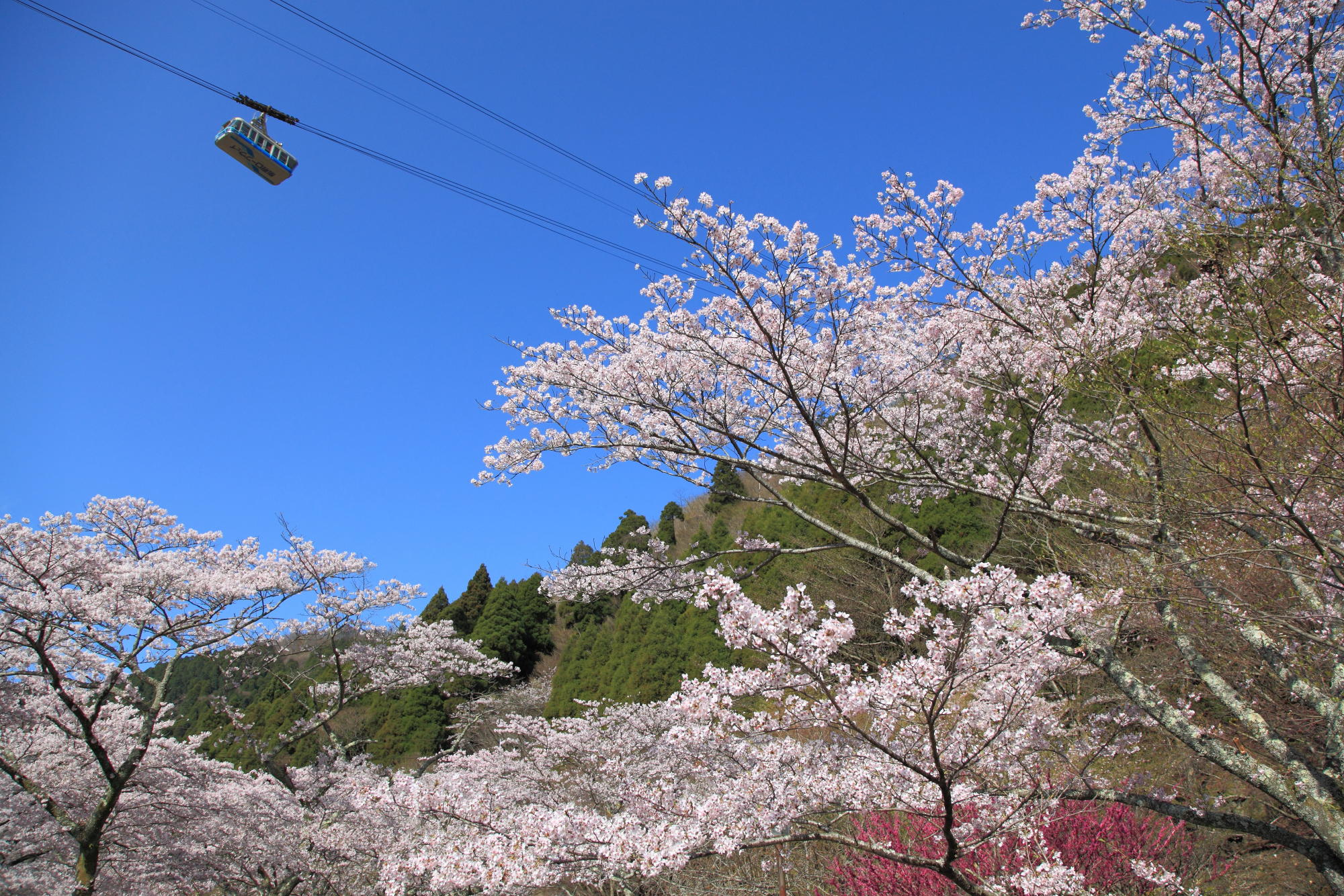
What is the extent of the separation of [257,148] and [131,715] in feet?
26.5

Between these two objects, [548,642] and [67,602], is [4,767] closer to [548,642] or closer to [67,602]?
[67,602]

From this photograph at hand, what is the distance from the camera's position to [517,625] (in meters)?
24.5

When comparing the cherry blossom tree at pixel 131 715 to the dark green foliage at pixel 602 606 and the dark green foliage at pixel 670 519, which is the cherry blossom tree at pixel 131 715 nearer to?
the dark green foliage at pixel 602 606

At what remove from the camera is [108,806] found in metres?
6.14

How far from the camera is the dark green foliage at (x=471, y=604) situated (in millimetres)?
27203

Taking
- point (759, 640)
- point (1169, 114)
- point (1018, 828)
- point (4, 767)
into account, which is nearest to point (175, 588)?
point (4, 767)

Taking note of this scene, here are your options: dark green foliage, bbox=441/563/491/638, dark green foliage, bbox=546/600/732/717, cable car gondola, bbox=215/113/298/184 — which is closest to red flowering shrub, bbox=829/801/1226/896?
cable car gondola, bbox=215/113/298/184

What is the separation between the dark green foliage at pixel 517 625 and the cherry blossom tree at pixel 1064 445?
65.4ft

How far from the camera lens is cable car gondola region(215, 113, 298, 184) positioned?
5.09 meters

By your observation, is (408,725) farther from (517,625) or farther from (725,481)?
(725,481)

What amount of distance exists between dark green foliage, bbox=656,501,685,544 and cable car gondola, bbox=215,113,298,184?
19.6 meters

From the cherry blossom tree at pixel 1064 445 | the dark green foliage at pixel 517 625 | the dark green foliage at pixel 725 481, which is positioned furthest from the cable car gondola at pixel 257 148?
the dark green foliage at pixel 517 625

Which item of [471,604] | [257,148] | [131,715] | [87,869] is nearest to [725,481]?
[257,148]

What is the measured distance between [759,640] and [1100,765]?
13.2 ft
